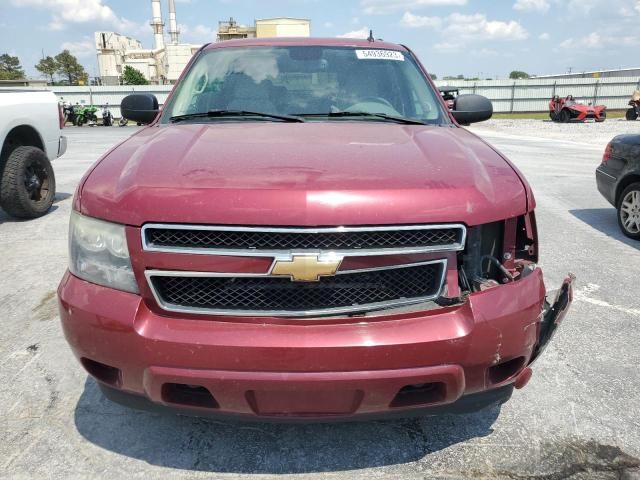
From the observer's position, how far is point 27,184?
596 centimetres

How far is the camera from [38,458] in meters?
2.12

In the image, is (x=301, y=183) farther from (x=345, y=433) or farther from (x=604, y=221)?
(x=604, y=221)

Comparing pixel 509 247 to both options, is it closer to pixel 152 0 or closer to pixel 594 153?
pixel 594 153

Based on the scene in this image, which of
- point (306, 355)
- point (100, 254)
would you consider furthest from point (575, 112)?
point (100, 254)

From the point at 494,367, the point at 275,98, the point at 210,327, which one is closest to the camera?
the point at 210,327

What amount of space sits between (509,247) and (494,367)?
1.52 ft

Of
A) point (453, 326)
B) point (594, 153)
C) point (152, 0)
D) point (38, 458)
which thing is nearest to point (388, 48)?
point (453, 326)

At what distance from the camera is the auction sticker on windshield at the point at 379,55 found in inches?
133

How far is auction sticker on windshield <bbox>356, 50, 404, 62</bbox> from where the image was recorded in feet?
11.1

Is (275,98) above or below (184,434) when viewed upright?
above

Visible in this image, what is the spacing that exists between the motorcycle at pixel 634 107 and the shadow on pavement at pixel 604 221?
2196cm

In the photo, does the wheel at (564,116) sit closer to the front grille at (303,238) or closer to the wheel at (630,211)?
the wheel at (630,211)

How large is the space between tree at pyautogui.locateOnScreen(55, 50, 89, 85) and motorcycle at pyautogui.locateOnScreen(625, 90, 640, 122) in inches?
2989

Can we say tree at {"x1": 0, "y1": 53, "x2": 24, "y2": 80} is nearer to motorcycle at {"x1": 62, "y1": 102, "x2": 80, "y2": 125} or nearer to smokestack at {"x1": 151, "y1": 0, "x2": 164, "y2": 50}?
smokestack at {"x1": 151, "y1": 0, "x2": 164, "y2": 50}
